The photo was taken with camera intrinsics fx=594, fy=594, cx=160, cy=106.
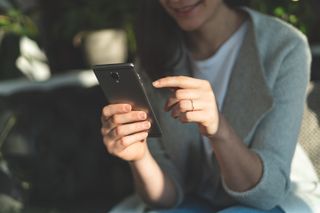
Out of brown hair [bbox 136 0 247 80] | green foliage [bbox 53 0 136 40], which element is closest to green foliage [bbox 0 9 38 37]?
green foliage [bbox 53 0 136 40]

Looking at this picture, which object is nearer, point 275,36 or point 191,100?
point 191,100

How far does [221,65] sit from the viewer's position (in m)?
1.25

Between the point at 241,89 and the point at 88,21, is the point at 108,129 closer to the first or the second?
the point at 241,89

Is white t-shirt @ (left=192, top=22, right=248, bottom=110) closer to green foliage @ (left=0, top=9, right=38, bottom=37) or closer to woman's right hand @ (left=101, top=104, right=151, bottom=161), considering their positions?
woman's right hand @ (left=101, top=104, right=151, bottom=161)

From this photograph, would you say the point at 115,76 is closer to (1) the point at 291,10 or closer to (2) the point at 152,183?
(2) the point at 152,183

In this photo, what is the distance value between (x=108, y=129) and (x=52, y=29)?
4.68ft

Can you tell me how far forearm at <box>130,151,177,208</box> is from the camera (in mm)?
1141

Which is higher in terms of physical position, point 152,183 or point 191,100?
point 191,100

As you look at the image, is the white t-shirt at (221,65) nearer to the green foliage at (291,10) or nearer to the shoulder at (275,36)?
the shoulder at (275,36)

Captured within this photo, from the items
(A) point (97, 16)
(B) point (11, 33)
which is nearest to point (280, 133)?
(B) point (11, 33)

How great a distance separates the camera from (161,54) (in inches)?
52.0

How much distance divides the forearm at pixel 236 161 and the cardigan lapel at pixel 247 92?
0.11 metres

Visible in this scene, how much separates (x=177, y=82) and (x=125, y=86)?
9 centimetres

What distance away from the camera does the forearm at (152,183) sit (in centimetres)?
114
